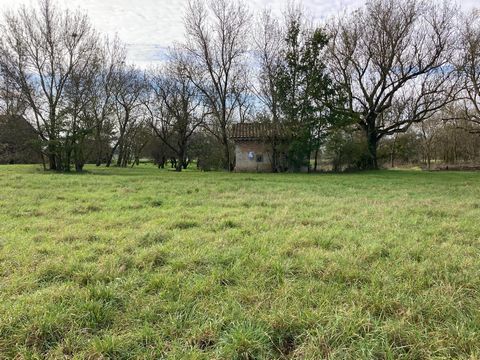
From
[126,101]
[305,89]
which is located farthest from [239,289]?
[126,101]

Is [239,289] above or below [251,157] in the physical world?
below

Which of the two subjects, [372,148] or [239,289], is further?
[372,148]

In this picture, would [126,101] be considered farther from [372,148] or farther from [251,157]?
[372,148]

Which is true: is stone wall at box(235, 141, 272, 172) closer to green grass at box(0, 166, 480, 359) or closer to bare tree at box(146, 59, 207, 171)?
bare tree at box(146, 59, 207, 171)

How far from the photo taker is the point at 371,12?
2400 centimetres

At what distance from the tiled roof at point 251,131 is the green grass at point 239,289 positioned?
69.2ft

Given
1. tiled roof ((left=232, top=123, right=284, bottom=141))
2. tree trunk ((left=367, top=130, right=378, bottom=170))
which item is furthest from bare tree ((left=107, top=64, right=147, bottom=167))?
tree trunk ((left=367, top=130, right=378, bottom=170))

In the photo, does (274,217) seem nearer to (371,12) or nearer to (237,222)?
(237,222)

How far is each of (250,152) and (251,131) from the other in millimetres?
1990

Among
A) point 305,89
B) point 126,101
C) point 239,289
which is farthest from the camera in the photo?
point 126,101

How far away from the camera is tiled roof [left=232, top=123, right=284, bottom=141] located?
2664 centimetres

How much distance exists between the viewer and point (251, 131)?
2980cm

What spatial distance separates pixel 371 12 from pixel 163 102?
22771 mm

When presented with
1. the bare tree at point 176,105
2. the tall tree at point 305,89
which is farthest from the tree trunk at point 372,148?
the bare tree at point 176,105
